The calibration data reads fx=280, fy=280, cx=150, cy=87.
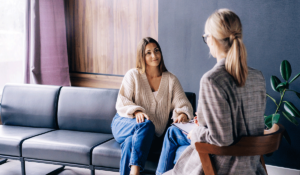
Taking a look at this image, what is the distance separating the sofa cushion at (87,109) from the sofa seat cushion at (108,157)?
423mm

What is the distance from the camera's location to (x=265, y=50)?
2.56 meters

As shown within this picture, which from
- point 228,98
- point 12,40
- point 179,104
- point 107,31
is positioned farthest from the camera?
point 107,31

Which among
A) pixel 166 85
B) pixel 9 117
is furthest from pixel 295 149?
pixel 9 117

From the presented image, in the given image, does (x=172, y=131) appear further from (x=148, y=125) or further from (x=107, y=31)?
(x=107, y=31)

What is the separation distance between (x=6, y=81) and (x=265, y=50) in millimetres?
2771

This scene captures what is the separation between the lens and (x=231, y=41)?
3.94ft

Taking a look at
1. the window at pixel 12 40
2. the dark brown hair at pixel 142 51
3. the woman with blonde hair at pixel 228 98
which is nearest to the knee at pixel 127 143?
the dark brown hair at pixel 142 51

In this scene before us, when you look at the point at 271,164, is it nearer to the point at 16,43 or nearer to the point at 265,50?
Answer: the point at 265,50

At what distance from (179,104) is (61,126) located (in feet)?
3.97

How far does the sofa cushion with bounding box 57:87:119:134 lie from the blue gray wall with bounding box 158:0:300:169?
2.65 feet

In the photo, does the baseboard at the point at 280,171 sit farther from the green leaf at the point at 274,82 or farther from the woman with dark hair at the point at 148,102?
the woman with dark hair at the point at 148,102

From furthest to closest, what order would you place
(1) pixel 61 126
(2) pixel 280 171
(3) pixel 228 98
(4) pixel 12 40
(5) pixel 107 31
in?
1. (5) pixel 107 31
2. (4) pixel 12 40
3. (1) pixel 61 126
4. (2) pixel 280 171
5. (3) pixel 228 98

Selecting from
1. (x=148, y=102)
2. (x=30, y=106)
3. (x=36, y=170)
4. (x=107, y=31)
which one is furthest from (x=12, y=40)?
(x=148, y=102)

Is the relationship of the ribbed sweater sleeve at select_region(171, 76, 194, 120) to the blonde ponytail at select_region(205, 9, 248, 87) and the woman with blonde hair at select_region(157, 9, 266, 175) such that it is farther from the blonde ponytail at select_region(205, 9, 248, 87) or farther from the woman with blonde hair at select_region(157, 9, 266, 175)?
the blonde ponytail at select_region(205, 9, 248, 87)
